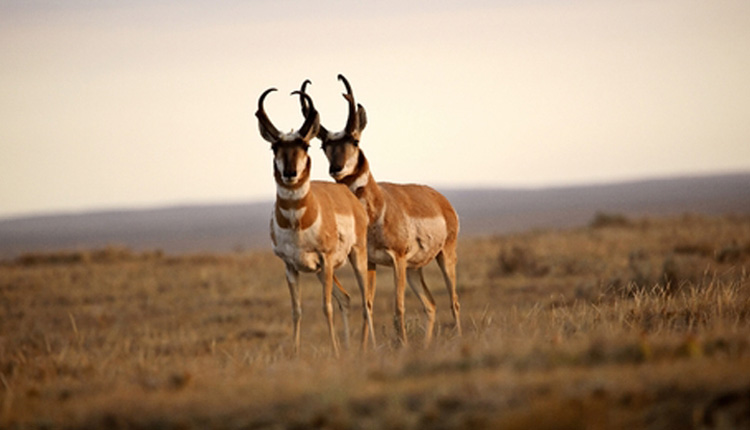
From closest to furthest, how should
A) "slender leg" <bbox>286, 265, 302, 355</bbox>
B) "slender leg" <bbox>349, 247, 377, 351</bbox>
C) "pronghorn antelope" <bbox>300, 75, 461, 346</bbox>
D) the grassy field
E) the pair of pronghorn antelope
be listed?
the grassy field, the pair of pronghorn antelope, "slender leg" <bbox>286, 265, 302, 355</bbox>, "slender leg" <bbox>349, 247, 377, 351</bbox>, "pronghorn antelope" <bbox>300, 75, 461, 346</bbox>

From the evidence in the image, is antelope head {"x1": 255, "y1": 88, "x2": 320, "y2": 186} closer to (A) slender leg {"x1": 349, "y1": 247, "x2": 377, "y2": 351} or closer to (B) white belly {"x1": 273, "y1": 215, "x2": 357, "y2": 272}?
(B) white belly {"x1": 273, "y1": 215, "x2": 357, "y2": 272}


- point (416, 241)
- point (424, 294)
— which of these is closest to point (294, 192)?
point (416, 241)

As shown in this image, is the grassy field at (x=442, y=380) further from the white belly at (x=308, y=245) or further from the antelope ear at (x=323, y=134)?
the antelope ear at (x=323, y=134)

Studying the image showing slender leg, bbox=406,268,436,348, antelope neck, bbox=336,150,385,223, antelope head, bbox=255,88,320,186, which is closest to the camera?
antelope head, bbox=255,88,320,186

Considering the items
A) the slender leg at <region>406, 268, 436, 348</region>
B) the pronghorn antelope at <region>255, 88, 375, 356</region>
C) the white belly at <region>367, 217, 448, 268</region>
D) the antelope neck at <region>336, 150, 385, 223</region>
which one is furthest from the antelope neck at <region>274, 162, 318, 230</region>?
the slender leg at <region>406, 268, 436, 348</region>

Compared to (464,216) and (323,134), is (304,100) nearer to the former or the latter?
(323,134)

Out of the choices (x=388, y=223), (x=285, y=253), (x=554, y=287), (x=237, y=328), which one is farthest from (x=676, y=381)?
(x=554, y=287)

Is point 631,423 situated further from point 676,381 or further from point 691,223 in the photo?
point 691,223

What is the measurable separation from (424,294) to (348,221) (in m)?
2.52

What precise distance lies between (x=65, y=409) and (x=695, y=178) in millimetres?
186734

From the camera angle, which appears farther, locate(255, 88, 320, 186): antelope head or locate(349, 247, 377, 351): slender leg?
locate(349, 247, 377, 351): slender leg

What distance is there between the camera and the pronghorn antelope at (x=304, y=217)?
9.73 meters

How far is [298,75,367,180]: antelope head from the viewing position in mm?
11195

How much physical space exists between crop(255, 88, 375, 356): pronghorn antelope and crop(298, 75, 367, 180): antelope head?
0.53 metres
